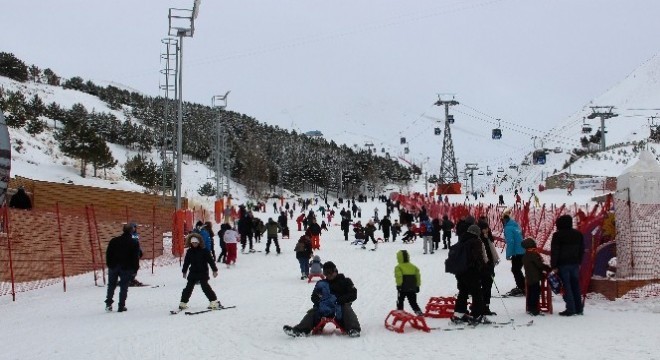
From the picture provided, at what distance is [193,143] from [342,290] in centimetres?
11579

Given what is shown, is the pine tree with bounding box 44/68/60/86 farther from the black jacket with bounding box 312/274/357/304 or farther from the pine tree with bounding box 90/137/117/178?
the black jacket with bounding box 312/274/357/304

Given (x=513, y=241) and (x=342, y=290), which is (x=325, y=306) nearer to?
(x=342, y=290)

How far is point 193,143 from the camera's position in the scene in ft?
401

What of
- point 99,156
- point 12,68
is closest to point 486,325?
point 99,156

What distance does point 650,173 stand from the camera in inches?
485

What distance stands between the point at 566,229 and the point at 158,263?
15403 millimetres

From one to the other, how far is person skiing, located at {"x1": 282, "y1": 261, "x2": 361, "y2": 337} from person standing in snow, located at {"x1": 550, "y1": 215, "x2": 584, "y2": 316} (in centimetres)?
339

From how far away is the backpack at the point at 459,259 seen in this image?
968 cm

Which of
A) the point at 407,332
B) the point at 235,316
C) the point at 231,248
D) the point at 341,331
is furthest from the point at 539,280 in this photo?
the point at 231,248

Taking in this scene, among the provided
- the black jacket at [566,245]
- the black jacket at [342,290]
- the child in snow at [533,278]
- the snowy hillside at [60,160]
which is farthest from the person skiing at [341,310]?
the snowy hillside at [60,160]

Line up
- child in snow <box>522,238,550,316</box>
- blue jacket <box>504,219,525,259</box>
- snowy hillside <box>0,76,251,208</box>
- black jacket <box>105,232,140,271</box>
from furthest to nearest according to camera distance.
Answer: snowy hillside <box>0,76,251,208</box>, blue jacket <box>504,219,525,259</box>, black jacket <box>105,232,140,271</box>, child in snow <box>522,238,550,316</box>

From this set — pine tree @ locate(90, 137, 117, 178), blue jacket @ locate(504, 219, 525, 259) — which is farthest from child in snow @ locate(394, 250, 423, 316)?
pine tree @ locate(90, 137, 117, 178)

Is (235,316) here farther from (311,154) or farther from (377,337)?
(311,154)

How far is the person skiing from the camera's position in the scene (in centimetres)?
917
